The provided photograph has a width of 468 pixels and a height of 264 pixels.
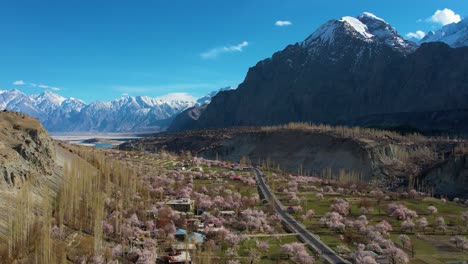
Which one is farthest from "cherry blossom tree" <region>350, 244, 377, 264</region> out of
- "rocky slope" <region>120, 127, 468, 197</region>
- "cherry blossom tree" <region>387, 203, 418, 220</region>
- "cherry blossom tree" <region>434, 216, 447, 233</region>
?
"rocky slope" <region>120, 127, 468, 197</region>

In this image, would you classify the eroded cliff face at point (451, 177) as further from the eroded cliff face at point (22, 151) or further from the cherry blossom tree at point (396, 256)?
the eroded cliff face at point (22, 151)

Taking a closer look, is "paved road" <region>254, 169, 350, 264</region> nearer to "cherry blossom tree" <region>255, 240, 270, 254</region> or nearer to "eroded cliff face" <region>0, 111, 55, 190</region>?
"cherry blossom tree" <region>255, 240, 270, 254</region>

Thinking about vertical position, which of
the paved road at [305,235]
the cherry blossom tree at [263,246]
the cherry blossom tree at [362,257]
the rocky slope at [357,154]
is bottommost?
the paved road at [305,235]

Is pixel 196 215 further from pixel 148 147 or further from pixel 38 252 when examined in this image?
pixel 148 147

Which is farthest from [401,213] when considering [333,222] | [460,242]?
[460,242]

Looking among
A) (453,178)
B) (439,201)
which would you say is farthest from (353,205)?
(453,178)

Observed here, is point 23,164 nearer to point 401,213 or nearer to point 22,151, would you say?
point 22,151

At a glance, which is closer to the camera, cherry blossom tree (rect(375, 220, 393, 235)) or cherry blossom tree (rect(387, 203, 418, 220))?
cherry blossom tree (rect(375, 220, 393, 235))

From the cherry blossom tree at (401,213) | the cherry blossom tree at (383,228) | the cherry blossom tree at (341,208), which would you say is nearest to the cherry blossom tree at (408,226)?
the cherry blossom tree at (383,228)

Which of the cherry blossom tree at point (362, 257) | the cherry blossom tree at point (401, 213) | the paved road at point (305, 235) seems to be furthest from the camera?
the cherry blossom tree at point (401, 213)
